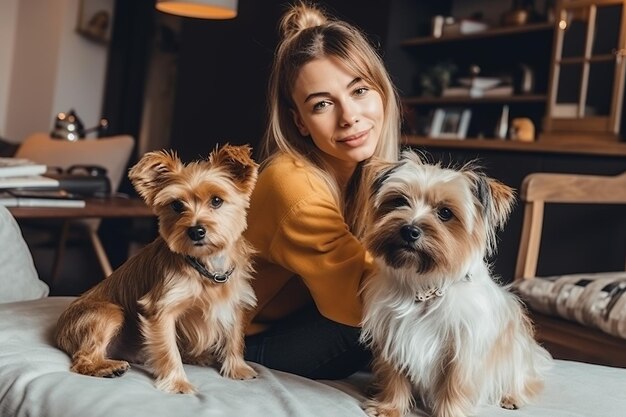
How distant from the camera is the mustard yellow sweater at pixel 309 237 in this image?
166 centimetres

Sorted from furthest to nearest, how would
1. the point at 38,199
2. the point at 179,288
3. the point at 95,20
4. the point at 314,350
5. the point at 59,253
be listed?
the point at 95,20 → the point at 59,253 → the point at 38,199 → the point at 314,350 → the point at 179,288

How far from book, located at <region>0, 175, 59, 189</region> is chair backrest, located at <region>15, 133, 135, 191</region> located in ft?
4.85

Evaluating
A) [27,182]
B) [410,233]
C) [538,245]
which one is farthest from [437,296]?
[27,182]

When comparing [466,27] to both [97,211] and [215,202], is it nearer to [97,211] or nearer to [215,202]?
[97,211]

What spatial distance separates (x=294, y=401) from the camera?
147 cm

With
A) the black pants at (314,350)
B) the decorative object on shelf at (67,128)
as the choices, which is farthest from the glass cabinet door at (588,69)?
the decorative object on shelf at (67,128)

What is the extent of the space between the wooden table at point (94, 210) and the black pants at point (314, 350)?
1279 mm

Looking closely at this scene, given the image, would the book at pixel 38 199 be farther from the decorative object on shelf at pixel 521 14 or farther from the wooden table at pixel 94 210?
the decorative object on shelf at pixel 521 14

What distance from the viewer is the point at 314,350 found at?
183 cm

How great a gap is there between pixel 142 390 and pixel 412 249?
604 mm

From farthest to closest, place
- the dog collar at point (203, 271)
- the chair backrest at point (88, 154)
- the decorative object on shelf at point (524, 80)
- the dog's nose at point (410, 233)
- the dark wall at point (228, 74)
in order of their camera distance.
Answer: the dark wall at point (228, 74)
the chair backrest at point (88, 154)
the decorative object on shelf at point (524, 80)
the dog collar at point (203, 271)
the dog's nose at point (410, 233)

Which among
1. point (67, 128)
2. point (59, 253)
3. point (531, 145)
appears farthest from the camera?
point (67, 128)

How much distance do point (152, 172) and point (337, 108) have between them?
0.50 metres

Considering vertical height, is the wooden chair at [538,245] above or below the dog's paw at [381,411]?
above
